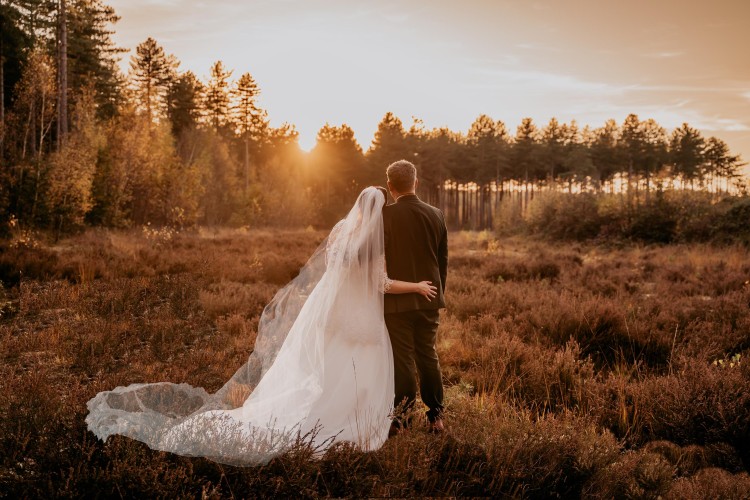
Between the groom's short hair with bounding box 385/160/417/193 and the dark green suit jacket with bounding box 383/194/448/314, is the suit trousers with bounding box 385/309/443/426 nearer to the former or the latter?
the dark green suit jacket with bounding box 383/194/448/314

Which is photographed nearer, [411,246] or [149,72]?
[411,246]

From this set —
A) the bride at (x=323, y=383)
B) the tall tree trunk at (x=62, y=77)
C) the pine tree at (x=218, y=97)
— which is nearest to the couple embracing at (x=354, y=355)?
the bride at (x=323, y=383)

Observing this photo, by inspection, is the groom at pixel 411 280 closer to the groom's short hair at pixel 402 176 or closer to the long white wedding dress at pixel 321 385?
the groom's short hair at pixel 402 176

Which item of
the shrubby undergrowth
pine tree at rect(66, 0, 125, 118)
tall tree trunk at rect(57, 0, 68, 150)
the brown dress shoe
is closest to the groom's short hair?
the brown dress shoe

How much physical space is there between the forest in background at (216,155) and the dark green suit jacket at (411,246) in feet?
56.7

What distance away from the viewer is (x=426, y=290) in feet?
13.0

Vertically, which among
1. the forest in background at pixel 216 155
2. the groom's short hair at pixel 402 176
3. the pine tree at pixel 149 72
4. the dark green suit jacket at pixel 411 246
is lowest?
the dark green suit jacket at pixel 411 246

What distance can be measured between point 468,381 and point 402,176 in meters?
2.87

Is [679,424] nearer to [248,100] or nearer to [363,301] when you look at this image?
[363,301]

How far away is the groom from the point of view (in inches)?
160

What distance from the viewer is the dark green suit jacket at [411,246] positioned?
4.08m

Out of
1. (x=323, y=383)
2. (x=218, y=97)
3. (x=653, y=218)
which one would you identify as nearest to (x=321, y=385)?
(x=323, y=383)

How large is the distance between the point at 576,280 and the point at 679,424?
316 inches

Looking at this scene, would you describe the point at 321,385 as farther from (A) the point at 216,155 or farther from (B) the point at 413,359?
(A) the point at 216,155
